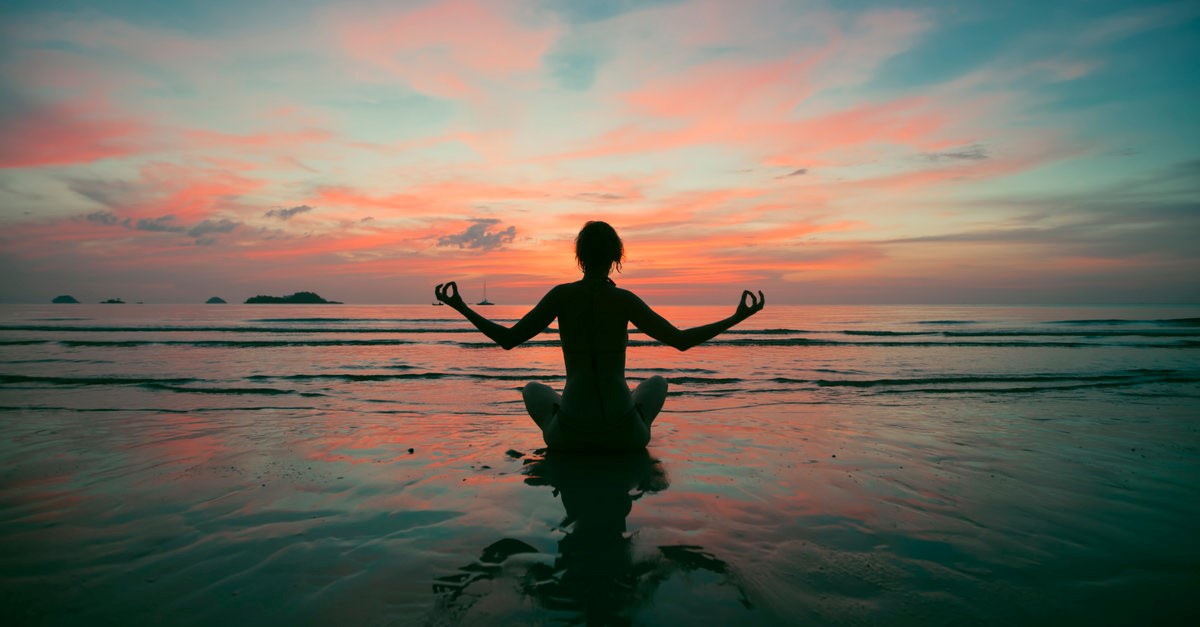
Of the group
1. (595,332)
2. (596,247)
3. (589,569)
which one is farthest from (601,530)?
(596,247)

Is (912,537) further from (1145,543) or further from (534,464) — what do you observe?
(534,464)

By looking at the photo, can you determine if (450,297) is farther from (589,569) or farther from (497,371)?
(497,371)

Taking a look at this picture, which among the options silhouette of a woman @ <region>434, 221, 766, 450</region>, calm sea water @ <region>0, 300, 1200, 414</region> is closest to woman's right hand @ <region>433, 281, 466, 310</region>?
silhouette of a woman @ <region>434, 221, 766, 450</region>

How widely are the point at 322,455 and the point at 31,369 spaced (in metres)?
13.6

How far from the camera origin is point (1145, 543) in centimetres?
346

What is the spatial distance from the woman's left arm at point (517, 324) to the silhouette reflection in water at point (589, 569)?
4.69 ft

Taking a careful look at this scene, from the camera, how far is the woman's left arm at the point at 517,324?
15.7 ft

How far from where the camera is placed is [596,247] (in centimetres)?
511

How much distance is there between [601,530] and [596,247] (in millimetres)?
2490

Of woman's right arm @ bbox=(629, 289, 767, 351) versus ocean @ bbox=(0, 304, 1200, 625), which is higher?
woman's right arm @ bbox=(629, 289, 767, 351)

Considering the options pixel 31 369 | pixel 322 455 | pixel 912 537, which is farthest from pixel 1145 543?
pixel 31 369

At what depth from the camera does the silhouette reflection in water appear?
2.69m

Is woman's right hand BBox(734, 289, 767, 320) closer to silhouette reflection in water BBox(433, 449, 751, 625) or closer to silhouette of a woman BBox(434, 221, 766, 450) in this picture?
silhouette of a woman BBox(434, 221, 766, 450)

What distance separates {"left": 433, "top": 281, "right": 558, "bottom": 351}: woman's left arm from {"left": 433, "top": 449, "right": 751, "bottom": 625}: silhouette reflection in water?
1.43 m
